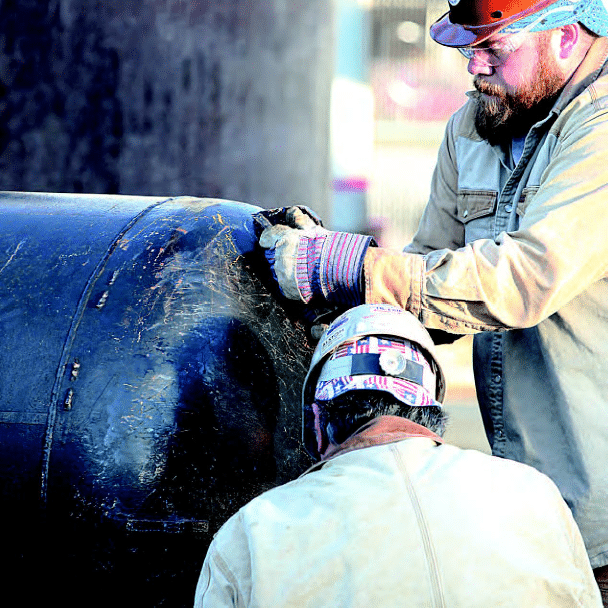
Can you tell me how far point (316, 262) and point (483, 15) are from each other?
723mm

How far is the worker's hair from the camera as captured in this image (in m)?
1.60

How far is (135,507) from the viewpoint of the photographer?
1.85 meters

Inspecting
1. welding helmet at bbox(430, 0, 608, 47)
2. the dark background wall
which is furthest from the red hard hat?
the dark background wall

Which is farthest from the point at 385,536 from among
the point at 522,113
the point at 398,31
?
the point at 398,31

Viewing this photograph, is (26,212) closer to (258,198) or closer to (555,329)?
(555,329)

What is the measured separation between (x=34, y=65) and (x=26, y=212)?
2572 millimetres

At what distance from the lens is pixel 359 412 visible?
1.61 metres

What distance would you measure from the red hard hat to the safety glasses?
0.09 feet

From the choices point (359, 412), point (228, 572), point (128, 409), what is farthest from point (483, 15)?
point (228, 572)

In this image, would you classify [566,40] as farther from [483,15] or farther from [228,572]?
[228,572]

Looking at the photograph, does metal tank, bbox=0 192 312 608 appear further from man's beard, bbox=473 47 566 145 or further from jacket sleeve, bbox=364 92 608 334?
man's beard, bbox=473 47 566 145

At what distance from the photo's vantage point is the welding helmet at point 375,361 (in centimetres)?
166

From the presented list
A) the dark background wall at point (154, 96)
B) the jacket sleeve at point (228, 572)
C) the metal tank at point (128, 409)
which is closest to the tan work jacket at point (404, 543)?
the jacket sleeve at point (228, 572)

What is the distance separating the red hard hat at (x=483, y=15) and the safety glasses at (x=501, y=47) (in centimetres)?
3
